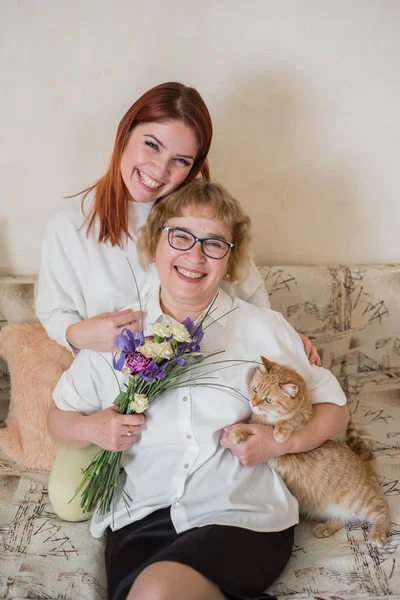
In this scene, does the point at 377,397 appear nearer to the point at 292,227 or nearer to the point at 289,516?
the point at 292,227

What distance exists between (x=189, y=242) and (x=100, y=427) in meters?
0.59

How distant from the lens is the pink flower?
1.47 meters

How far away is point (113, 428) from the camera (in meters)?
1.58

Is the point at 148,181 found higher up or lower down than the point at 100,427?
higher up

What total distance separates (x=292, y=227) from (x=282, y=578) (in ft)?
4.92

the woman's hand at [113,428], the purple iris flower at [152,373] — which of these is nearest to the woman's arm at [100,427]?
the woman's hand at [113,428]

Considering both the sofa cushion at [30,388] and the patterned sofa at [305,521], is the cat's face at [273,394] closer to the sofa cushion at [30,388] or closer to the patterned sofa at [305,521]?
the patterned sofa at [305,521]

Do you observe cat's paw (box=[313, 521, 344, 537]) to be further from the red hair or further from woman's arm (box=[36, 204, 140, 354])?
the red hair

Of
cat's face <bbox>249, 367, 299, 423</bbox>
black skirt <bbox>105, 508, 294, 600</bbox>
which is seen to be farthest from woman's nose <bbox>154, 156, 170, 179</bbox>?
black skirt <bbox>105, 508, 294, 600</bbox>

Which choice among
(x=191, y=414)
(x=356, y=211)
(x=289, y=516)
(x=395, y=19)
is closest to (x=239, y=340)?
(x=191, y=414)

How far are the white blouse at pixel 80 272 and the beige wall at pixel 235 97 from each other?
501 mm

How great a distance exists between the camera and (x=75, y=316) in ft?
6.62

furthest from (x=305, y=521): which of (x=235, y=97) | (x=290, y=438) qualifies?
(x=235, y=97)

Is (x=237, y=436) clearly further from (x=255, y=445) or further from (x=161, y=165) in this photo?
(x=161, y=165)
